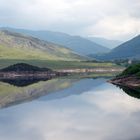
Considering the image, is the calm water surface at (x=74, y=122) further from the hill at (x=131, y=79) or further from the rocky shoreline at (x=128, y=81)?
the hill at (x=131, y=79)

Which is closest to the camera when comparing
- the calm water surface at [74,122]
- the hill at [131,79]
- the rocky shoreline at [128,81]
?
the calm water surface at [74,122]

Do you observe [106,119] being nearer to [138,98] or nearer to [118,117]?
[118,117]

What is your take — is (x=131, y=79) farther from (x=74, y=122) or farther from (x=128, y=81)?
(x=74, y=122)

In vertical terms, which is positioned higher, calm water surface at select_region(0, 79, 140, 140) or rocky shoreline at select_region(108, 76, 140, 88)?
rocky shoreline at select_region(108, 76, 140, 88)

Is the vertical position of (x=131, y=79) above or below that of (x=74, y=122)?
above

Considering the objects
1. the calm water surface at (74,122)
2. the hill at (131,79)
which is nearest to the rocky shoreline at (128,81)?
the hill at (131,79)

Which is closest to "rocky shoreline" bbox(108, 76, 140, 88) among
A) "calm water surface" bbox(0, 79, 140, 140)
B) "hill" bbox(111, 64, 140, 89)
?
"hill" bbox(111, 64, 140, 89)

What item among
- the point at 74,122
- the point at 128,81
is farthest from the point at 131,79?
the point at 74,122

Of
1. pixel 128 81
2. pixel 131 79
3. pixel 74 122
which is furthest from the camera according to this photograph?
pixel 128 81

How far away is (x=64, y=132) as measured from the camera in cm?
6347

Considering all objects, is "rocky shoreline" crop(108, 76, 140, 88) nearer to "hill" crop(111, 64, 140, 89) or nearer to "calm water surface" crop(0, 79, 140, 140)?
"hill" crop(111, 64, 140, 89)

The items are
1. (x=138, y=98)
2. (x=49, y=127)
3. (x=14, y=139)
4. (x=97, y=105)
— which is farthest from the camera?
(x=138, y=98)

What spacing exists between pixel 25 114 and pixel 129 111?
21267 mm

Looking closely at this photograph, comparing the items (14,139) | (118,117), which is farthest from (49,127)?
(118,117)
